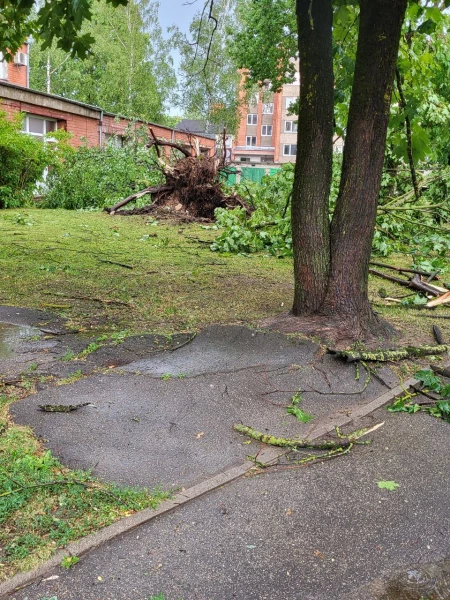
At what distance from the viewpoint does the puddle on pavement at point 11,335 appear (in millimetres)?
5172

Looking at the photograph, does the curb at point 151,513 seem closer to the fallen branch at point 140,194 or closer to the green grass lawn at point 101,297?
the green grass lawn at point 101,297

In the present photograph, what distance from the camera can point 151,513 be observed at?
9.50 feet

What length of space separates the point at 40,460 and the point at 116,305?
367 cm

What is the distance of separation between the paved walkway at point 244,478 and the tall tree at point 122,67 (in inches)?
1633

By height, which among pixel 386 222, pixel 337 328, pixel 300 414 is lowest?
pixel 300 414

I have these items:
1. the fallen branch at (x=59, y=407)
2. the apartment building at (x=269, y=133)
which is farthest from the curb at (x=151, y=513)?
the apartment building at (x=269, y=133)

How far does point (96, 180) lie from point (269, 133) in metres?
57.2

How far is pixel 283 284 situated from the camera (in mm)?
8242

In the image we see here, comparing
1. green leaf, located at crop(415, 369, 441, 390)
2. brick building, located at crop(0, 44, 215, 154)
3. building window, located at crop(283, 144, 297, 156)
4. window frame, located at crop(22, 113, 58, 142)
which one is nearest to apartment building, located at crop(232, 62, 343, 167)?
building window, located at crop(283, 144, 297, 156)

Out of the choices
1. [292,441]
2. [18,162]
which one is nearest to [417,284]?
[292,441]

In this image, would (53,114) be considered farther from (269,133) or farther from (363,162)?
(269,133)

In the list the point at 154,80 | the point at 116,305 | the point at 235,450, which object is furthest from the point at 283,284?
the point at 154,80

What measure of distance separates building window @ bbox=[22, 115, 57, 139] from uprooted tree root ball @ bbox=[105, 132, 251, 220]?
8.44 metres

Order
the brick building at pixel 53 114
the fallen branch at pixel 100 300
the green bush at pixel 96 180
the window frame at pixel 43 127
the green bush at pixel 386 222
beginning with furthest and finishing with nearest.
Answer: the window frame at pixel 43 127, the brick building at pixel 53 114, the green bush at pixel 96 180, the green bush at pixel 386 222, the fallen branch at pixel 100 300
